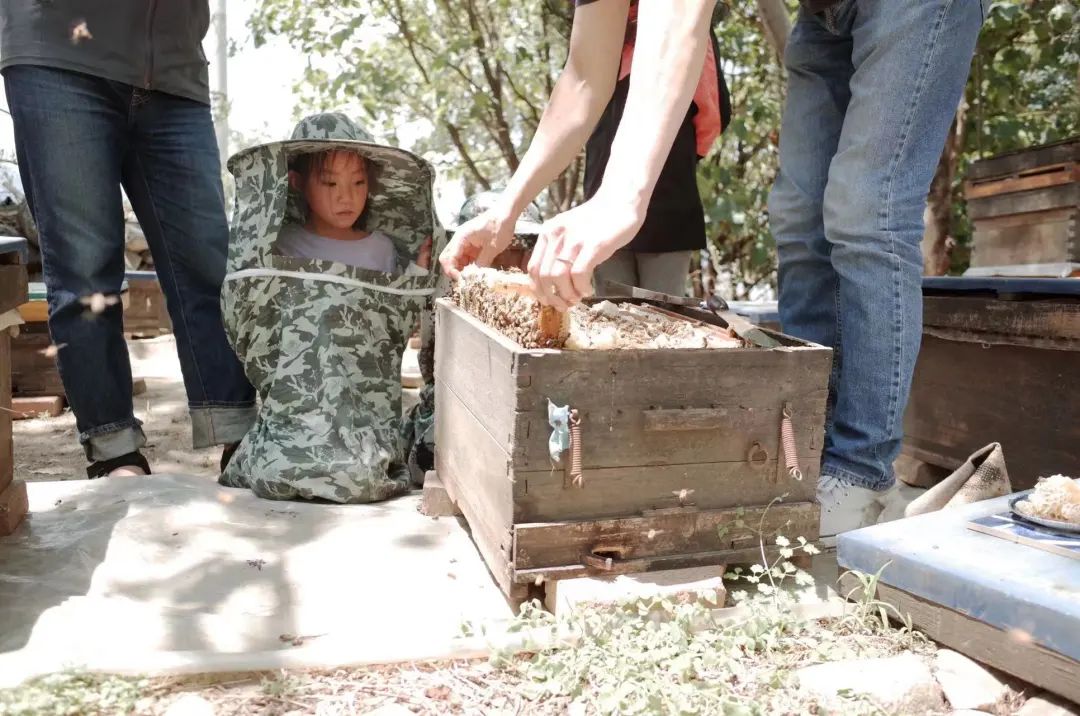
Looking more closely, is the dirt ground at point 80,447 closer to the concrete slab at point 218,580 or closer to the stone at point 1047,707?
the concrete slab at point 218,580

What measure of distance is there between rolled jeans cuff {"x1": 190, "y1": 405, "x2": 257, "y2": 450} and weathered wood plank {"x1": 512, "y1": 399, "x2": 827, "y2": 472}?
1.71m

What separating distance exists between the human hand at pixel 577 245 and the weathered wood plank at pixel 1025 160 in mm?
3710

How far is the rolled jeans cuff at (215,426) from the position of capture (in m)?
3.08

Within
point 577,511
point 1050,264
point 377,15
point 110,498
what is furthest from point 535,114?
point 577,511

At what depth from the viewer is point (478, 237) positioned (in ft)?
7.73

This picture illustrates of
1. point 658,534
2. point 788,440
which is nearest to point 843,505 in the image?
point 788,440

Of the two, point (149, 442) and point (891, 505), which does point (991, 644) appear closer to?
point (891, 505)

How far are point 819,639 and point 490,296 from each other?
102cm

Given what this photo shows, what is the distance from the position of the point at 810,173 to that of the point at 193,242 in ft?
6.75

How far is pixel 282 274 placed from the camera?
2.81 metres

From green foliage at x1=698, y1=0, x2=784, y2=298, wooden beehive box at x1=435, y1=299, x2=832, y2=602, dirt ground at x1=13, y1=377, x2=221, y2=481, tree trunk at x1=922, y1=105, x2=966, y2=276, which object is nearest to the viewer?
wooden beehive box at x1=435, y1=299, x2=832, y2=602

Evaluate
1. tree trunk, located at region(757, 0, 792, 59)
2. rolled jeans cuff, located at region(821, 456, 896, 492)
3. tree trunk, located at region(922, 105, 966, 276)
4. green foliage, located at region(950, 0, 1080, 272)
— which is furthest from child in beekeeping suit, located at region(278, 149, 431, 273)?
tree trunk, located at region(922, 105, 966, 276)

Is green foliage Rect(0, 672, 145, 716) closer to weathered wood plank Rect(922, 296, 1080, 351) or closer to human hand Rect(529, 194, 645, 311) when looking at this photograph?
human hand Rect(529, 194, 645, 311)

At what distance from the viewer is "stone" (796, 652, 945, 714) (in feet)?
4.82
